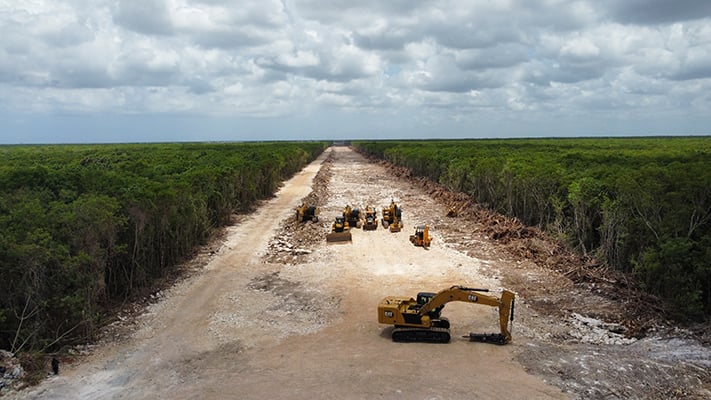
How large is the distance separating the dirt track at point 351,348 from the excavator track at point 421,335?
9.7 inches

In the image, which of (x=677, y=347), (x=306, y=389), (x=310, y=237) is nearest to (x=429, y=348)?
(x=306, y=389)

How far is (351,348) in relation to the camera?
13.8 meters

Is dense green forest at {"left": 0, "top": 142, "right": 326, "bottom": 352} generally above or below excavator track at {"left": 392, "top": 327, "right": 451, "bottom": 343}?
above

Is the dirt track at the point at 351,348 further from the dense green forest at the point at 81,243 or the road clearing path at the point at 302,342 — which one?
the dense green forest at the point at 81,243

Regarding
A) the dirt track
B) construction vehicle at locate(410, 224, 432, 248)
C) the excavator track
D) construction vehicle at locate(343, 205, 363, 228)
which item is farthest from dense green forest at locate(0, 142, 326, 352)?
construction vehicle at locate(410, 224, 432, 248)

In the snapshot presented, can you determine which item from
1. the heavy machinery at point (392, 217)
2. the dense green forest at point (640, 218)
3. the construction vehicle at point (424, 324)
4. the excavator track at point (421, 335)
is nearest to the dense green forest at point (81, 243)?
the construction vehicle at point (424, 324)

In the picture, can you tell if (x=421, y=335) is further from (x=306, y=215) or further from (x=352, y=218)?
(x=306, y=215)

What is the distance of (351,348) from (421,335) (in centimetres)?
201

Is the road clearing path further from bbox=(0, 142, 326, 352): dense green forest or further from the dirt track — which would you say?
bbox=(0, 142, 326, 352): dense green forest

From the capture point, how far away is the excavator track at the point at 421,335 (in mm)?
13969

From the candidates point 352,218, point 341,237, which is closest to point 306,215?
point 352,218

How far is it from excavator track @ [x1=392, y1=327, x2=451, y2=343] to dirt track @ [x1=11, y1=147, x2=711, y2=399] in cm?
25

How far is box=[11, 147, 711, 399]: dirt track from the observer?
11438 mm

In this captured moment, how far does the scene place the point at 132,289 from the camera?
18250mm
